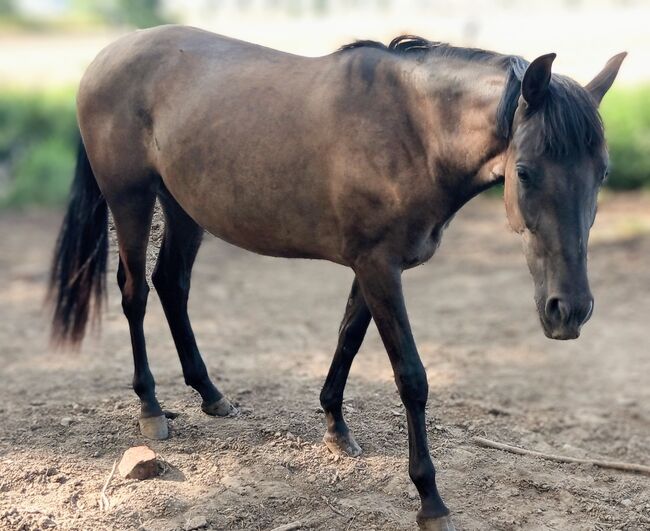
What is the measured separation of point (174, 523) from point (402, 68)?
6.17ft

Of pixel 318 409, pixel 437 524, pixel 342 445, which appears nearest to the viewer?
pixel 437 524

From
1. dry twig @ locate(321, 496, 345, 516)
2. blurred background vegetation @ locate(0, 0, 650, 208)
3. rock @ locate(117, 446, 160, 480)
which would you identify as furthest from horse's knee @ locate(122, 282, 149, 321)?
blurred background vegetation @ locate(0, 0, 650, 208)

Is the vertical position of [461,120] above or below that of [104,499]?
above

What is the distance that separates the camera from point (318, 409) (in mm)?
4230

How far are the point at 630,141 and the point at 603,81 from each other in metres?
8.50

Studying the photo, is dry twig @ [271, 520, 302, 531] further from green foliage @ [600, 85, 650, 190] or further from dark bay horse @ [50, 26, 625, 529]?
green foliage @ [600, 85, 650, 190]

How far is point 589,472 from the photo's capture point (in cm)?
389

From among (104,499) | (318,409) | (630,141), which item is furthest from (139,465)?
(630,141)

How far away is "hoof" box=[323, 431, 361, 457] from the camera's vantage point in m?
3.69

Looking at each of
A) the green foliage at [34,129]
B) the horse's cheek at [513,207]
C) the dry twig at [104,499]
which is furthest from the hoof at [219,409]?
the green foliage at [34,129]

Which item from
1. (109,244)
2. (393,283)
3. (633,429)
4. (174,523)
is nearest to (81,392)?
(109,244)

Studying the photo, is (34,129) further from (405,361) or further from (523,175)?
(523,175)

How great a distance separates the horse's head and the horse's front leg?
571mm

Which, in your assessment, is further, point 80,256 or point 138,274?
point 80,256
